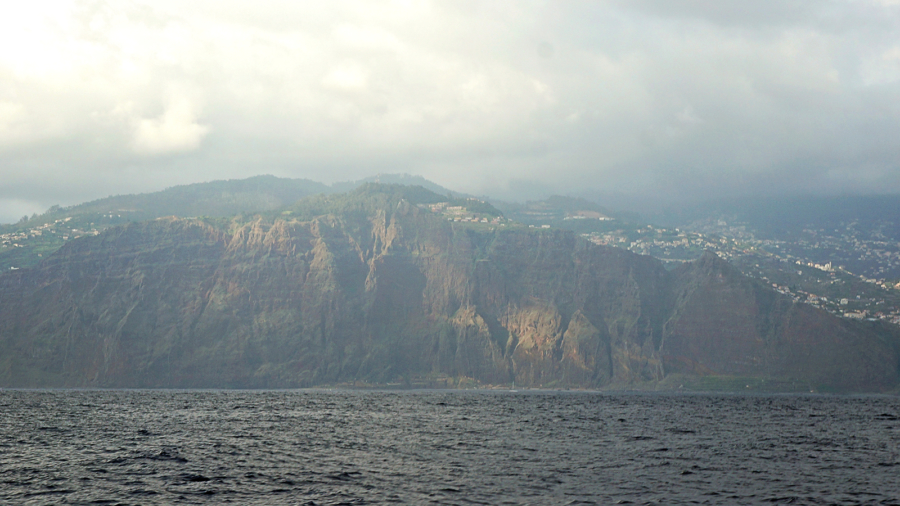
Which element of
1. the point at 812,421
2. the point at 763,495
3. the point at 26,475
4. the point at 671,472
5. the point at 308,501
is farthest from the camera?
the point at 812,421

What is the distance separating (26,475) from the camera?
64.8 m

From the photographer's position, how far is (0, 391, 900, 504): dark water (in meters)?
57.7

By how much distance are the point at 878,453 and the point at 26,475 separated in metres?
86.4

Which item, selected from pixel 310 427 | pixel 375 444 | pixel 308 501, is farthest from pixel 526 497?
pixel 310 427

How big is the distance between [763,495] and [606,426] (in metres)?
64.4

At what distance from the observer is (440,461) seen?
77062mm

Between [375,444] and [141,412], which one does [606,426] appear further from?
[141,412]

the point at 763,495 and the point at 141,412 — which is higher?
the point at 763,495

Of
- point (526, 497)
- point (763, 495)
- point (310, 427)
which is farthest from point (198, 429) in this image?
point (763, 495)

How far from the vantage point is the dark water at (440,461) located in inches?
2270

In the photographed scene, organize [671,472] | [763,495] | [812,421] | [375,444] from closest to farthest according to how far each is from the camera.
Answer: [763,495]
[671,472]
[375,444]
[812,421]

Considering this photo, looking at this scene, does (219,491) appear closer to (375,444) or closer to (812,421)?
Result: (375,444)

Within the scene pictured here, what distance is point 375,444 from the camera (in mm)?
93125

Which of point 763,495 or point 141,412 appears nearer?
point 763,495
